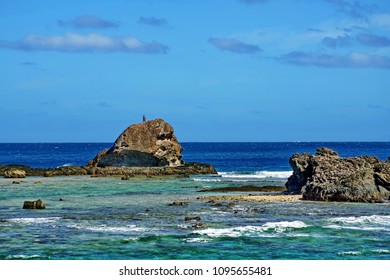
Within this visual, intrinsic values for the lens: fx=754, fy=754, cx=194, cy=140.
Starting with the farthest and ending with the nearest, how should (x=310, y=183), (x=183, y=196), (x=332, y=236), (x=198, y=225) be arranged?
(x=183, y=196) → (x=310, y=183) → (x=198, y=225) → (x=332, y=236)

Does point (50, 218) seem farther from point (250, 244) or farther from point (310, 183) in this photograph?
point (310, 183)

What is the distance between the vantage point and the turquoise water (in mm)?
29812

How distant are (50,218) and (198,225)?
9057 millimetres

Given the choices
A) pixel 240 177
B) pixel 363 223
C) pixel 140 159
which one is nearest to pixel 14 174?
pixel 140 159

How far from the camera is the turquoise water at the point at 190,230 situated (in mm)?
29812

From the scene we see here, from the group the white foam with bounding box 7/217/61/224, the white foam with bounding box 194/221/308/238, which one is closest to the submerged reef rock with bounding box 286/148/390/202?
the white foam with bounding box 194/221/308/238

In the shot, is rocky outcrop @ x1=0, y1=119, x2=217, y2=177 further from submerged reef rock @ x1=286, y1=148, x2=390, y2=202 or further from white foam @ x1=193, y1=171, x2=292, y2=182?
submerged reef rock @ x1=286, y1=148, x2=390, y2=202

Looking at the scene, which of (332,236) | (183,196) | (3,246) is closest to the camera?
(3,246)

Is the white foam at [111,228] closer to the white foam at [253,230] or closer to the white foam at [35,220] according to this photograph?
the white foam at [35,220]

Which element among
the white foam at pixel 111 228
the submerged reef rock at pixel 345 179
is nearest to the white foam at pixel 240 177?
the submerged reef rock at pixel 345 179

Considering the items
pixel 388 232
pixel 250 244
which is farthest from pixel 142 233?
pixel 388 232

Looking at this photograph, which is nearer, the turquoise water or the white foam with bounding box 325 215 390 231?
the turquoise water

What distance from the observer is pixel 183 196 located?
191 feet

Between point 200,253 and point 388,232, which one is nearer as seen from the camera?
point 200,253
